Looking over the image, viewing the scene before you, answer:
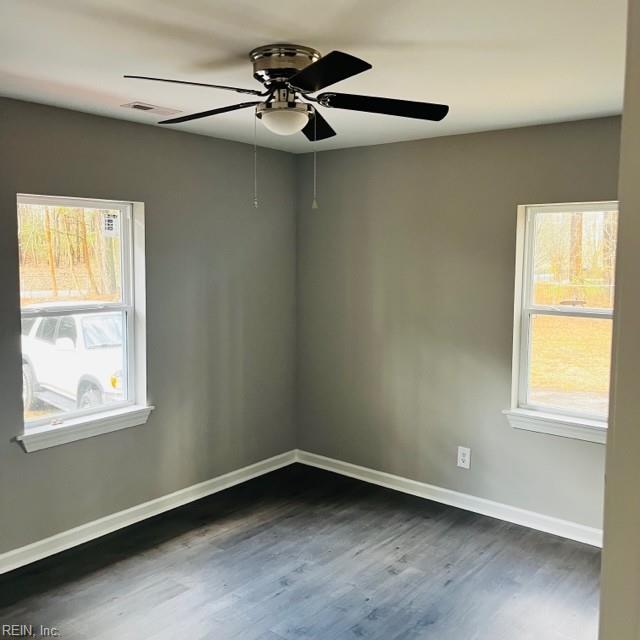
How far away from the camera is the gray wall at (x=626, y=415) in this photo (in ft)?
1.74

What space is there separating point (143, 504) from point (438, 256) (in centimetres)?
249

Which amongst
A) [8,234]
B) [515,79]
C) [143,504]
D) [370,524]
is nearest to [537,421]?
[370,524]

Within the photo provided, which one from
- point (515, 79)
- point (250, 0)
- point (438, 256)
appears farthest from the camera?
point (438, 256)

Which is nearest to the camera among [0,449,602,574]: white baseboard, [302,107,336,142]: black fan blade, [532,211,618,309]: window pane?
[302,107,336,142]: black fan blade

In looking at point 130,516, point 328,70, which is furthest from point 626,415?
point 130,516

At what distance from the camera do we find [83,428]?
3.58m

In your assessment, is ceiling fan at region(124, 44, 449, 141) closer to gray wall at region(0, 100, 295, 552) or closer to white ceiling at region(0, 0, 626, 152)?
white ceiling at region(0, 0, 626, 152)

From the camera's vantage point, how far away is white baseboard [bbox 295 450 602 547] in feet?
12.3

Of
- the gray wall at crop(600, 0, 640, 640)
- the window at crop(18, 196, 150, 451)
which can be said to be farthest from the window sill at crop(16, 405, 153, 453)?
the gray wall at crop(600, 0, 640, 640)

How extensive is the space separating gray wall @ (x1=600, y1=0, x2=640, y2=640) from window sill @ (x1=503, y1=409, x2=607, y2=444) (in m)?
3.28

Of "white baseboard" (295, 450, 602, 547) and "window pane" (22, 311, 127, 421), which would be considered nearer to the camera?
"window pane" (22, 311, 127, 421)

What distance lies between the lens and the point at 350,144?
440 centimetres

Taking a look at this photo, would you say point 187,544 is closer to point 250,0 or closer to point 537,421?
point 537,421

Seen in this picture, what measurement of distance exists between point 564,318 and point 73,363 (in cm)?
293
